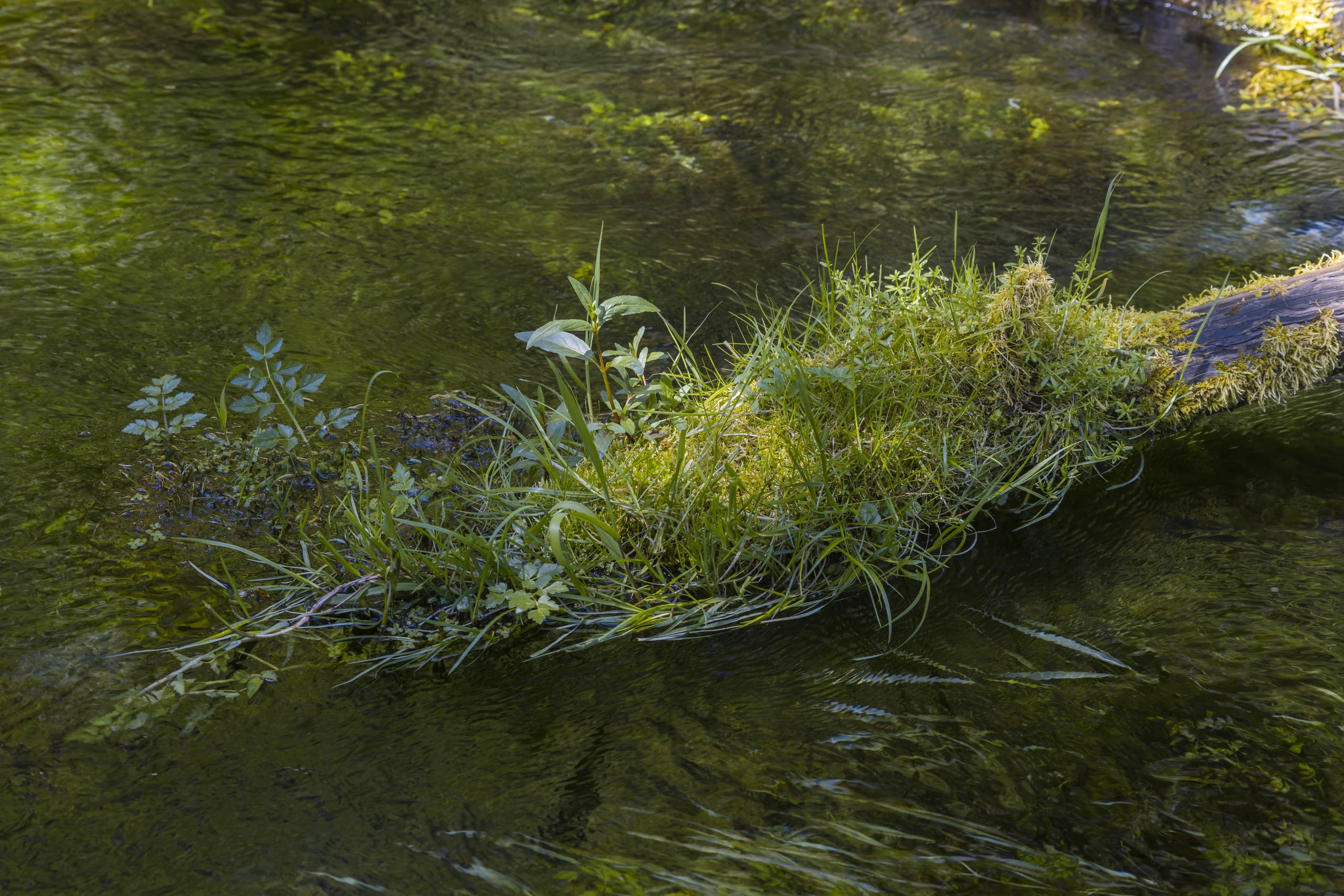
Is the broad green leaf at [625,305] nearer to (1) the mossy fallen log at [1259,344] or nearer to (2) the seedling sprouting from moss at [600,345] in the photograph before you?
(2) the seedling sprouting from moss at [600,345]

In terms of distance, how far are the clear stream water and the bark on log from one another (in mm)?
277

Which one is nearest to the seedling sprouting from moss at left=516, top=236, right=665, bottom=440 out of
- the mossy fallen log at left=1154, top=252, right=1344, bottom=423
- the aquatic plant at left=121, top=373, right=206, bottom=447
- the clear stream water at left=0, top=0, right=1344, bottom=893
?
the clear stream water at left=0, top=0, right=1344, bottom=893

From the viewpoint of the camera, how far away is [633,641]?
2.28 m

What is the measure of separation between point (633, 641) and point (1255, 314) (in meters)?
2.04

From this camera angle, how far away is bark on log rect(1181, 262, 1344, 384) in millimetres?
2779

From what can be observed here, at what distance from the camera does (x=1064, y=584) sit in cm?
242

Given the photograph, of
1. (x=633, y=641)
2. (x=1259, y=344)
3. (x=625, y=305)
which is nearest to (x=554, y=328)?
(x=625, y=305)

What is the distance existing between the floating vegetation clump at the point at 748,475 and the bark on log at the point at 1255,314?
0.10 feet

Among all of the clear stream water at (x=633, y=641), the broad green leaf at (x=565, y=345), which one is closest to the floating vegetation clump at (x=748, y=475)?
the broad green leaf at (x=565, y=345)

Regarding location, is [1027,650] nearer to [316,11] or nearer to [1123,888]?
[1123,888]

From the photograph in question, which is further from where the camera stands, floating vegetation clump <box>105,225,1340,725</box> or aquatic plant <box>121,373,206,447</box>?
aquatic plant <box>121,373,206,447</box>

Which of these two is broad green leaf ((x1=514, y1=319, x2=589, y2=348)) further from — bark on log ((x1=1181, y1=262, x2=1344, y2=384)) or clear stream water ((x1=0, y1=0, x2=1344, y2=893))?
bark on log ((x1=1181, y1=262, x2=1344, y2=384))

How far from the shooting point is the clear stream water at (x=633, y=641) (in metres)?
1.74

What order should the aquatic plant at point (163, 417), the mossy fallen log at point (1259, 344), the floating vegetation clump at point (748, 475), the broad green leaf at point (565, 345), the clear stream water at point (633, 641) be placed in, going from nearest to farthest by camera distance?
the clear stream water at point (633, 641) → the floating vegetation clump at point (748, 475) → the broad green leaf at point (565, 345) → the aquatic plant at point (163, 417) → the mossy fallen log at point (1259, 344)
